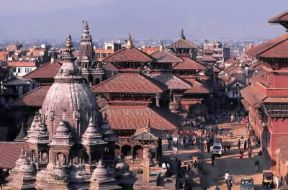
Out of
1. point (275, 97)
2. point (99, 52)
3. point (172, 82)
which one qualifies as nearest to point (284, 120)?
point (275, 97)

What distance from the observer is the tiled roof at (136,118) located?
113 ft

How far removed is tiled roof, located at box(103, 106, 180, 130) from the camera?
3445 cm

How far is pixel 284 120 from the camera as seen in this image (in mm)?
40250

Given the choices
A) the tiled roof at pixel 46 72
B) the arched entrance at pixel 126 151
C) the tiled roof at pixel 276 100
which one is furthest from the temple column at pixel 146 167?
the tiled roof at pixel 46 72

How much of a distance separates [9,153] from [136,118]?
24.6 feet

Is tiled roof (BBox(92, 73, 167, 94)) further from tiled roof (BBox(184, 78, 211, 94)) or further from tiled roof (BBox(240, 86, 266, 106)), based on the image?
tiled roof (BBox(184, 78, 211, 94))

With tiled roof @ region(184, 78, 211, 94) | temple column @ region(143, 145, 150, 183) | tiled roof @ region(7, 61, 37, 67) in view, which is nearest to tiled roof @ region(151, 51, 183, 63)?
tiled roof @ region(184, 78, 211, 94)

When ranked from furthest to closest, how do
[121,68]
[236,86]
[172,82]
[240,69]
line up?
[240,69] < [236,86] < [172,82] < [121,68]

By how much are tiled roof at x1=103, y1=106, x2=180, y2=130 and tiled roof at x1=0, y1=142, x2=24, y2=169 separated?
5.51 meters

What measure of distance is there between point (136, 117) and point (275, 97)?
9172mm

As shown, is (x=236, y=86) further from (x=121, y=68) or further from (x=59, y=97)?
(x=59, y=97)

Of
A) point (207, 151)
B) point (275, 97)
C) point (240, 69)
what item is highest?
point (240, 69)

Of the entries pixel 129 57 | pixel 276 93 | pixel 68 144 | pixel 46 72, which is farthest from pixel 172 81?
pixel 68 144

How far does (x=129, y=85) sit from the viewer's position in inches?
1436
